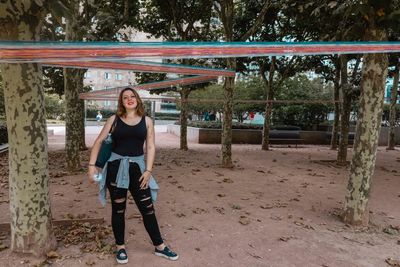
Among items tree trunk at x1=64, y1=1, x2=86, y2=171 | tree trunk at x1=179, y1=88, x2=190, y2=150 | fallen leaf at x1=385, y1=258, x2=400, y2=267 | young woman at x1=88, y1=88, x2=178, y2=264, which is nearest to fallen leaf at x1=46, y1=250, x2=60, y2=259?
young woman at x1=88, y1=88, x2=178, y2=264

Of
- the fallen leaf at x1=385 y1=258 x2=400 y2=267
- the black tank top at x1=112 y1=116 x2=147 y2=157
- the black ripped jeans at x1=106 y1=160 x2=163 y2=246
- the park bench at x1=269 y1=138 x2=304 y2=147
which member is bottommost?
the fallen leaf at x1=385 y1=258 x2=400 y2=267

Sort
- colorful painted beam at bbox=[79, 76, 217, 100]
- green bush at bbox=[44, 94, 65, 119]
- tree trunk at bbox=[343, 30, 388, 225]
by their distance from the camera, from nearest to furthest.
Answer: tree trunk at bbox=[343, 30, 388, 225] → colorful painted beam at bbox=[79, 76, 217, 100] → green bush at bbox=[44, 94, 65, 119]

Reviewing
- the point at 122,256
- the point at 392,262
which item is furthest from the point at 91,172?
the point at 392,262

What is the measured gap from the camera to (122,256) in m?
3.09

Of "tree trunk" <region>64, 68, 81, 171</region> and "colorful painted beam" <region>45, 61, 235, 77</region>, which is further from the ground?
"colorful painted beam" <region>45, 61, 235, 77</region>

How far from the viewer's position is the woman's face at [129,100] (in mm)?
3072

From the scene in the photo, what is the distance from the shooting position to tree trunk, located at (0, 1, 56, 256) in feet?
9.71

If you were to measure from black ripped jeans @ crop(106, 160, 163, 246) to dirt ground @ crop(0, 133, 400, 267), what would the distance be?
260 mm

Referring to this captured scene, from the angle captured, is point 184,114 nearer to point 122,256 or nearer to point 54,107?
point 122,256

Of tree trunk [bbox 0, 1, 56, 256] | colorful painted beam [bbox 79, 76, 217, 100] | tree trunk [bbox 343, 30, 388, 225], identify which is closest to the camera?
tree trunk [bbox 0, 1, 56, 256]

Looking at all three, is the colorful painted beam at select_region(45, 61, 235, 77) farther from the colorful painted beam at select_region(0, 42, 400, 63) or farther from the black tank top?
the black tank top

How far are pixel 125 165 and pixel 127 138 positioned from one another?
0.77 feet

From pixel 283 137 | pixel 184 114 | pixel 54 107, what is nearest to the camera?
pixel 184 114

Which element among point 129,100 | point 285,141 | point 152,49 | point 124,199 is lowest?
point 285,141
